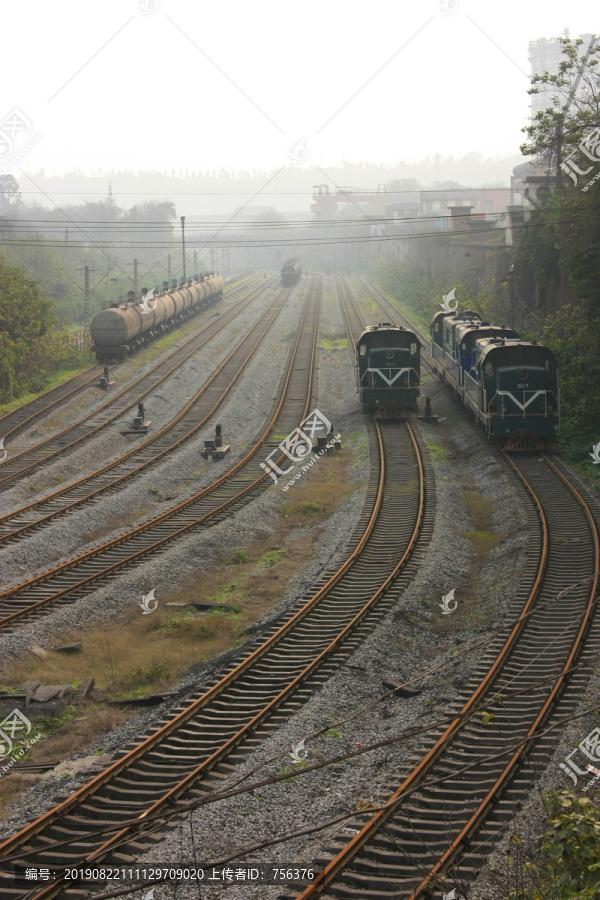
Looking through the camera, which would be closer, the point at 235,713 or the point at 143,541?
the point at 235,713

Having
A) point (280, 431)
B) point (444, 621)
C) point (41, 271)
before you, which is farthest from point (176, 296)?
point (444, 621)

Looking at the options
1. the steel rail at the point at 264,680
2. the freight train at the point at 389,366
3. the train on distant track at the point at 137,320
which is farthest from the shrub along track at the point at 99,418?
the steel rail at the point at 264,680

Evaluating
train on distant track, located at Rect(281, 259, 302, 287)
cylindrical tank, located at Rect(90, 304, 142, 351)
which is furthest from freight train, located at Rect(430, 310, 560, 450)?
train on distant track, located at Rect(281, 259, 302, 287)

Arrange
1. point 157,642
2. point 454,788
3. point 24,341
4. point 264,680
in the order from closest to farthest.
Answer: point 454,788 < point 264,680 < point 157,642 < point 24,341

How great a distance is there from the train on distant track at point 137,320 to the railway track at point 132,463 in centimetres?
522

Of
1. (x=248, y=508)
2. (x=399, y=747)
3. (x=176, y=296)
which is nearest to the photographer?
(x=399, y=747)

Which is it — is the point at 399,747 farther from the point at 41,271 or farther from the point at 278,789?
the point at 41,271

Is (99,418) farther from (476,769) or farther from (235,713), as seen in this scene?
(476,769)

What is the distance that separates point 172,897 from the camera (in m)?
6.91

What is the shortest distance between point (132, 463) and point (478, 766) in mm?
18075

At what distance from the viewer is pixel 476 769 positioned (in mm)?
8977

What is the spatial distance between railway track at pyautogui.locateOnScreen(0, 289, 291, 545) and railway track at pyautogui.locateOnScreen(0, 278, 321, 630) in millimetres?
2408

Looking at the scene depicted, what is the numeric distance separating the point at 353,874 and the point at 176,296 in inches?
1922

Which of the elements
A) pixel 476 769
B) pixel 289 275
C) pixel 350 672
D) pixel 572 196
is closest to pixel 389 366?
pixel 572 196
